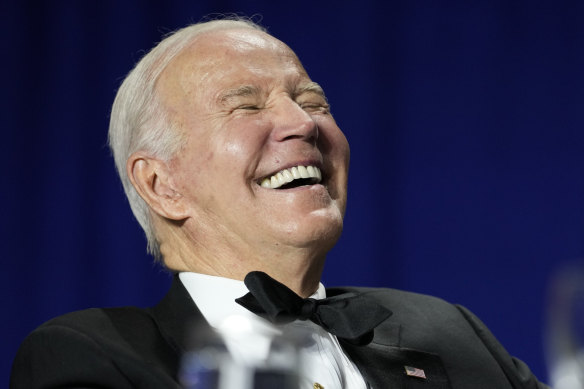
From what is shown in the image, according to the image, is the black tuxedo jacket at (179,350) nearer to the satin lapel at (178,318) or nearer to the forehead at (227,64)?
the satin lapel at (178,318)

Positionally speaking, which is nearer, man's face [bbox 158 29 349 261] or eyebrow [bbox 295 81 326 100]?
man's face [bbox 158 29 349 261]

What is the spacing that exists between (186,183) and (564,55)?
182 centimetres

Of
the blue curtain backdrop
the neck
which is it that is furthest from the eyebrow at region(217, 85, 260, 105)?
the blue curtain backdrop

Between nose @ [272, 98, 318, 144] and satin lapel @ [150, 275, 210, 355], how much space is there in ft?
1.12

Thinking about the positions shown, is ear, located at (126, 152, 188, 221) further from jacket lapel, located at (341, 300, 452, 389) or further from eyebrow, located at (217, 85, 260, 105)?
jacket lapel, located at (341, 300, 452, 389)

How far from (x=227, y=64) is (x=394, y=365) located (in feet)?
2.15

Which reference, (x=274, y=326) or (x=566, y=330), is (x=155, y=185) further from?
(x=566, y=330)

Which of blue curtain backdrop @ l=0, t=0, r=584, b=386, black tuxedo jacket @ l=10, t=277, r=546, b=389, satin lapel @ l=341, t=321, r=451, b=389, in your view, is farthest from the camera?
blue curtain backdrop @ l=0, t=0, r=584, b=386

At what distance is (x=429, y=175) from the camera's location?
3.00 meters

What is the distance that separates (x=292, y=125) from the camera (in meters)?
1.64

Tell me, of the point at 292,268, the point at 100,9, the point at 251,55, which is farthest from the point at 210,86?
the point at 100,9

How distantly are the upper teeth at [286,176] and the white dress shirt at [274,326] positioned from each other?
7.5 inches

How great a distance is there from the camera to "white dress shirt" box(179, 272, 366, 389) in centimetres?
147

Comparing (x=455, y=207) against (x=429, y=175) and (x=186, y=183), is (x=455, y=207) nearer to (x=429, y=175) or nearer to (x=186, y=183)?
(x=429, y=175)
